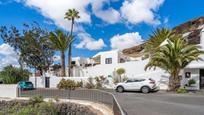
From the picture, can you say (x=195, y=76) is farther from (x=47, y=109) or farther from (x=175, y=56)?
(x=47, y=109)

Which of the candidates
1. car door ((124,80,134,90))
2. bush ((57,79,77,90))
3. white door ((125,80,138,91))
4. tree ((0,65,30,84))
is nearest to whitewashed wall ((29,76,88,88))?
bush ((57,79,77,90))

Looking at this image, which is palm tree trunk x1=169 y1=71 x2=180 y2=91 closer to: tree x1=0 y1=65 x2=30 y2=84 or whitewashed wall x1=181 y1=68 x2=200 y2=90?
whitewashed wall x1=181 y1=68 x2=200 y2=90

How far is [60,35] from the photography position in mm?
46750

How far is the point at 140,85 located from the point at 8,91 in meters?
14.8

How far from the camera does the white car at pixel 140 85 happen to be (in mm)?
28328

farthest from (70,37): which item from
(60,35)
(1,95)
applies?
(1,95)

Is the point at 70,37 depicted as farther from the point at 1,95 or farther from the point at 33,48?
the point at 1,95

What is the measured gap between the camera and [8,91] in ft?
102

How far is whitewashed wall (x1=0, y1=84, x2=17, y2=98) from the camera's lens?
30484mm

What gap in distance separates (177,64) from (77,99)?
1086 cm

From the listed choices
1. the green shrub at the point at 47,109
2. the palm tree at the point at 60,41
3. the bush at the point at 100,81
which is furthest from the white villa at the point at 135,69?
the green shrub at the point at 47,109

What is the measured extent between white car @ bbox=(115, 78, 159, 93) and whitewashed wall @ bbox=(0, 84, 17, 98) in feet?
37.6

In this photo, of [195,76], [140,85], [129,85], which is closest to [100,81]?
[129,85]

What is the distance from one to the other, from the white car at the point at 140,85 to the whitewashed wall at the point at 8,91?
11.5m
